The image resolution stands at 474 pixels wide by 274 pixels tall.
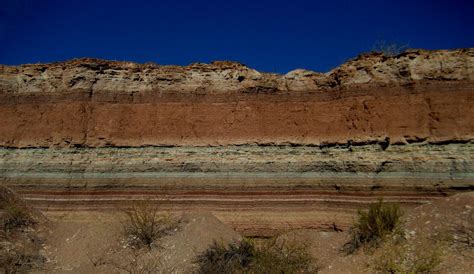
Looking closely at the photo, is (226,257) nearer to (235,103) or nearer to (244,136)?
(244,136)

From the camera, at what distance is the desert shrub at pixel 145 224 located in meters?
10.3

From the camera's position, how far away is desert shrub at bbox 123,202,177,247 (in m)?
10.3

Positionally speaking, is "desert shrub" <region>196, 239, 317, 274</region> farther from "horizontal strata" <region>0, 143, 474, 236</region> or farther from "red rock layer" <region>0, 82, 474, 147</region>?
"red rock layer" <region>0, 82, 474, 147</region>

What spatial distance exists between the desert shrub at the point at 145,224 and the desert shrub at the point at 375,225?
4906 millimetres

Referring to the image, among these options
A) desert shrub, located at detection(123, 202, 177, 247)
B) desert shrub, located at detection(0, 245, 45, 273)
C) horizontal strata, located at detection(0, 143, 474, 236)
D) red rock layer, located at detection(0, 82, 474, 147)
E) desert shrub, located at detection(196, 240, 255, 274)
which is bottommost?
desert shrub, located at detection(0, 245, 45, 273)

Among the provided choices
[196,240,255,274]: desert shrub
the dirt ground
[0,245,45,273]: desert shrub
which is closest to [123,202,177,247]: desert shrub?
the dirt ground

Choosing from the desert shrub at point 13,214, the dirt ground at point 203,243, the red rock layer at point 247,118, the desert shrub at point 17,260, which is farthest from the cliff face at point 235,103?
the desert shrub at point 17,260

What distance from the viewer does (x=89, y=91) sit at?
13133 mm

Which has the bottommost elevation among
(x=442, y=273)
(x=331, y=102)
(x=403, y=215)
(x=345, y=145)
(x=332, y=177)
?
(x=442, y=273)

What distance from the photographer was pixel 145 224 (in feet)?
34.0

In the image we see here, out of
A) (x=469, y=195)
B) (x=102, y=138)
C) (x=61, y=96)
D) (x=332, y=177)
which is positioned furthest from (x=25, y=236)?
(x=469, y=195)

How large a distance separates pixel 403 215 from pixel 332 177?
2049 millimetres

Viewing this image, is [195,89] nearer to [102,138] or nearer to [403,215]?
[102,138]

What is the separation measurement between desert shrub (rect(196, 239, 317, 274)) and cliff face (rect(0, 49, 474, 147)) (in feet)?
10.7
